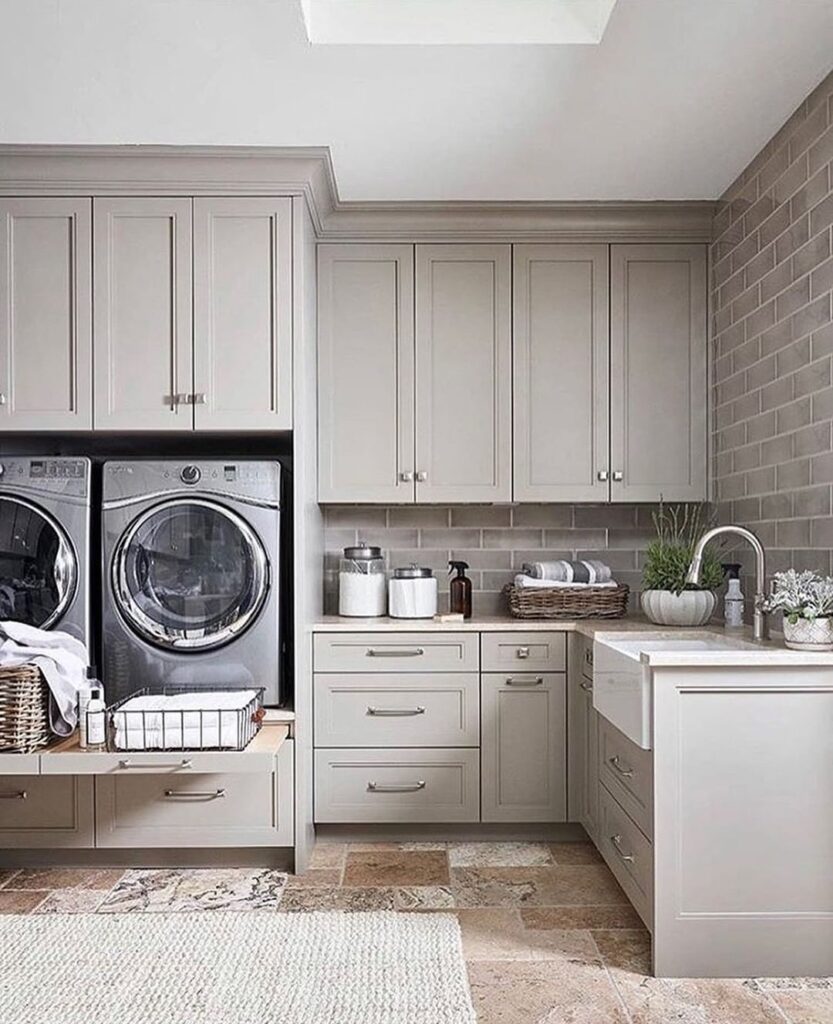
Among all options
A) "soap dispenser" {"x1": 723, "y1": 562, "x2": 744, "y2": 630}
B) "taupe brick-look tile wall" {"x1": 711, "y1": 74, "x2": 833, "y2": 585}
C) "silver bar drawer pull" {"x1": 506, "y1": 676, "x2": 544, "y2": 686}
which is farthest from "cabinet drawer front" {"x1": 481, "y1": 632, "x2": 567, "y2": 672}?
"taupe brick-look tile wall" {"x1": 711, "y1": 74, "x2": 833, "y2": 585}

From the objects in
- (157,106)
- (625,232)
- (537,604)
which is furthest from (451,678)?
(157,106)

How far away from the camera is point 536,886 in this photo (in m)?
3.10

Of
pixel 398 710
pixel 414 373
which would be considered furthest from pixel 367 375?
pixel 398 710

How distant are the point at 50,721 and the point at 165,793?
535 mm

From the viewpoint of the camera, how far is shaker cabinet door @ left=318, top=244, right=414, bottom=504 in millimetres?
3814

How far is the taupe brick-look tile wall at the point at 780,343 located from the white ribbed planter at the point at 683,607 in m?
0.32

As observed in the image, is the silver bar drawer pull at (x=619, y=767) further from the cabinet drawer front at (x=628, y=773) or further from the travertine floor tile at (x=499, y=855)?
the travertine floor tile at (x=499, y=855)

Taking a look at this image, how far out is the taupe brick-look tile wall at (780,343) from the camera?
284 centimetres

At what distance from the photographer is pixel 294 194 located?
329cm

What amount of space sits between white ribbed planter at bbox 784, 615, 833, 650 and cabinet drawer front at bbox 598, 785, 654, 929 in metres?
0.67

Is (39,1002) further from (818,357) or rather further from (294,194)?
(818,357)

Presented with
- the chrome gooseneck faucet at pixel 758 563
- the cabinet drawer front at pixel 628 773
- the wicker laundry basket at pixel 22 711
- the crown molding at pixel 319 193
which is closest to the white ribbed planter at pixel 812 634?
the chrome gooseneck faucet at pixel 758 563

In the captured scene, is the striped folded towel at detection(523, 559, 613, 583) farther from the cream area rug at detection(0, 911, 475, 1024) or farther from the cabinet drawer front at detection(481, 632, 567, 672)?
the cream area rug at detection(0, 911, 475, 1024)

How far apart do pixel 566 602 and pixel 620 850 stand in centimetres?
106
